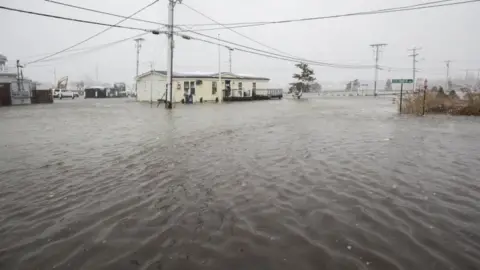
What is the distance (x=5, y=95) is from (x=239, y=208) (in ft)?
132

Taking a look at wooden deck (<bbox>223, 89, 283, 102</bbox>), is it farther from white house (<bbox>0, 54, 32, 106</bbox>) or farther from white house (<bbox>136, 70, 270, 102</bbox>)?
white house (<bbox>0, 54, 32, 106</bbox>)

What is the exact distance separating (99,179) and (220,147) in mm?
4029

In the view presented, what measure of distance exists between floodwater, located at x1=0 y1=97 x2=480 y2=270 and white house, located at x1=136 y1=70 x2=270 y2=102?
107 feet

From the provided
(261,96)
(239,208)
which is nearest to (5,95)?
(261,96)

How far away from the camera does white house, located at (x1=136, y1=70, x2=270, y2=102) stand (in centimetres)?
4103

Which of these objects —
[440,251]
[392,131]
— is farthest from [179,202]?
[392,131]

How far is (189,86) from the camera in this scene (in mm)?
41844

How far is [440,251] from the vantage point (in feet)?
11.2

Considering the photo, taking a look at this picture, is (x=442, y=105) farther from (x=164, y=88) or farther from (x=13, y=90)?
(x=13, y=90)

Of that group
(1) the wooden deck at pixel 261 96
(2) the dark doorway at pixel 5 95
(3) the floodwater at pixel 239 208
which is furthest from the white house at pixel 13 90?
(3) the floodwater at pixel 239 208

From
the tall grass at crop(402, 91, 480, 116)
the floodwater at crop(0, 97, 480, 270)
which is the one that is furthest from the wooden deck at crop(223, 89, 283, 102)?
the floodwater at crop(0, 97, 480, 270)

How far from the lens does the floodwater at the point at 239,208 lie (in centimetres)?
332

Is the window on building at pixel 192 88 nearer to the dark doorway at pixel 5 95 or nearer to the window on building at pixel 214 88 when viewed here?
the window on building at pixel 214 88

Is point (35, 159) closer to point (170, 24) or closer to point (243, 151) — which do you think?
point (243, 151)
